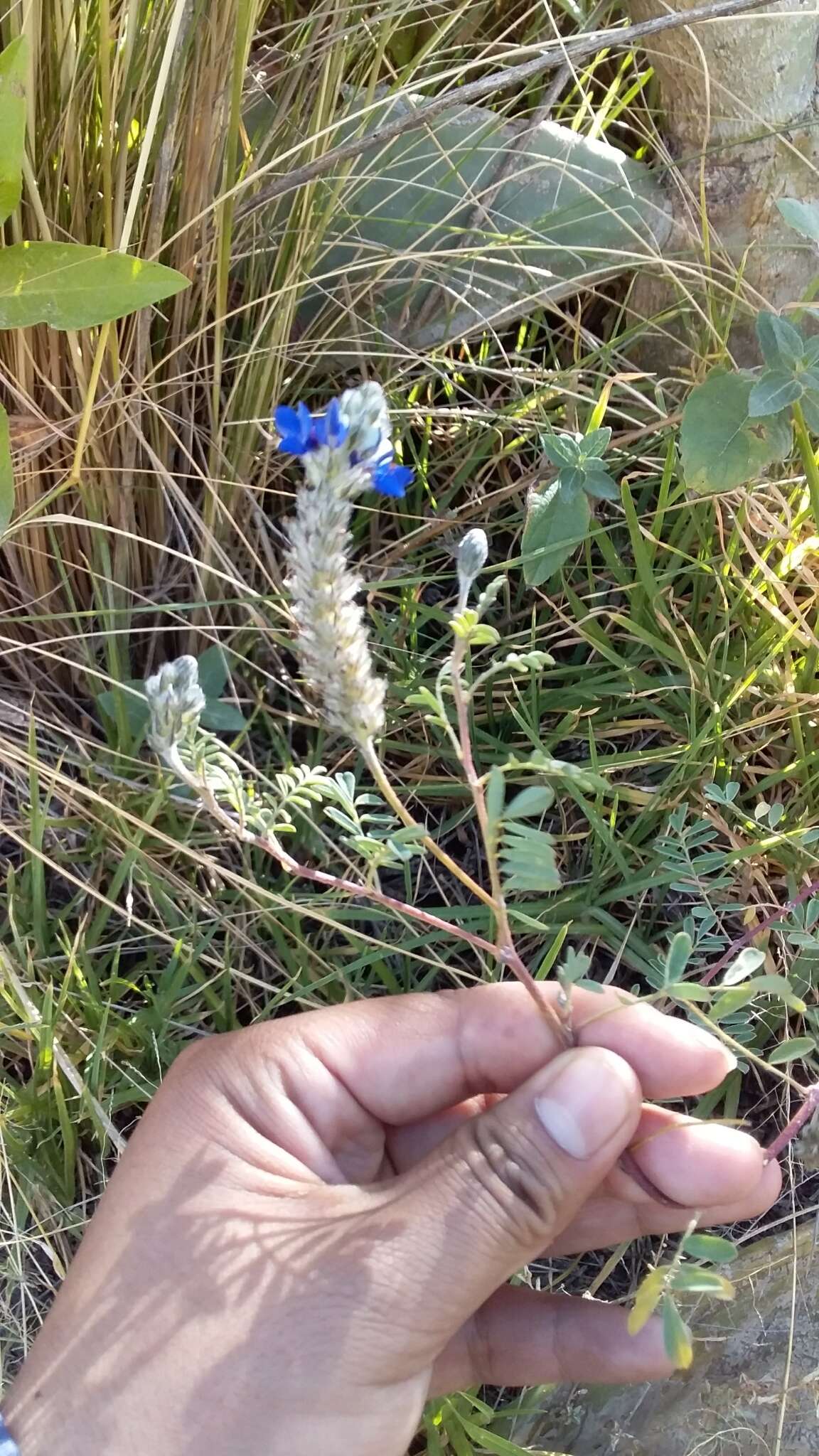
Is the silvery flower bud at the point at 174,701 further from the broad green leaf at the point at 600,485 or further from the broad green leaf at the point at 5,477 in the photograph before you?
the broad green leaf at the point at 600,485

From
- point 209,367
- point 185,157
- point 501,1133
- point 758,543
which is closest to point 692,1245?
point 501,1133

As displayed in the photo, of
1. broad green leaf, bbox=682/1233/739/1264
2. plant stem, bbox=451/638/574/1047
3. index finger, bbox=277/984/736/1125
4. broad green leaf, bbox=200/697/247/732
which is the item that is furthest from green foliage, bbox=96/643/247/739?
broad green leaf, bbox=682/1233/739/1264

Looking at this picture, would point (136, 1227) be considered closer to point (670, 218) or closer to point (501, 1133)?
point (501, 1133)

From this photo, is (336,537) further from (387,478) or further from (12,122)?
(12,122)

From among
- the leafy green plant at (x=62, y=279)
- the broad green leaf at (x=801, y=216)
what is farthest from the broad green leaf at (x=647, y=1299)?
the broad green leaf at (x=801, y=216)

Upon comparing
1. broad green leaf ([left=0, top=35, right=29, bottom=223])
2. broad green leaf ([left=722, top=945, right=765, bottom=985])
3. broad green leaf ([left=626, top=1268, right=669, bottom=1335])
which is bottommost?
broad green leaf ([left=626, top=1268, right=669, bottom=1335])

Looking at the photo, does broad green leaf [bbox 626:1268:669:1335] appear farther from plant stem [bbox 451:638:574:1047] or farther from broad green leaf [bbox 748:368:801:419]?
broad green leaf [bbox 748:368:801:419]
